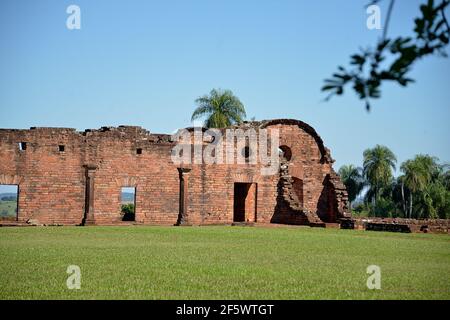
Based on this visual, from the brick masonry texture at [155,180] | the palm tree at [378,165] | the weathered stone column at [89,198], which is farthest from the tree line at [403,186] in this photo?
the weathered stone column at [89,198]

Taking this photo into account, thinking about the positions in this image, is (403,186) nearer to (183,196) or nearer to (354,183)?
(354,183)

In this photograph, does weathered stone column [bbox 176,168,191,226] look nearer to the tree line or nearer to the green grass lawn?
the green grass lawn

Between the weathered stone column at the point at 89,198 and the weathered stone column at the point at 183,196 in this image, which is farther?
the weathered stone column at the point at 183,196

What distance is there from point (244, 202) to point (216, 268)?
1708cm

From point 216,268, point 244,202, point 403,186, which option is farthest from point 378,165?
point 216,268

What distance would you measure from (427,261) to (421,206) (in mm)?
38268

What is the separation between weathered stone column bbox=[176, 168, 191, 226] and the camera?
23156 millimetres

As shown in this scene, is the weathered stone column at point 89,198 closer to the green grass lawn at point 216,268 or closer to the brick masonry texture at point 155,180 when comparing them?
the brick masonry texture at point 155,180

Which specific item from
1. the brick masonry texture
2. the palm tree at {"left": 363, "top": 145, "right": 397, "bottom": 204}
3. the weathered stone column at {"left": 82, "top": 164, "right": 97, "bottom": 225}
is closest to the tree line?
the palm tree at {"left": 363, "top": 145, "right": 397, "bottom": 204}

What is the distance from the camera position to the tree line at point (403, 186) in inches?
1866

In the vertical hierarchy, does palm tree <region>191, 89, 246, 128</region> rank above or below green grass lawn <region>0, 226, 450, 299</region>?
above

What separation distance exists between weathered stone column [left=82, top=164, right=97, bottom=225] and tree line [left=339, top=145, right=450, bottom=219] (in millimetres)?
31688

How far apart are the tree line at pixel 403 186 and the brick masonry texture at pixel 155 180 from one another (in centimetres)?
2285

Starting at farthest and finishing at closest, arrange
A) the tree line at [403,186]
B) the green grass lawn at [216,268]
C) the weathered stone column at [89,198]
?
the tree line at [403,186] < the weathered stone column at [89,198] < the green grass lawn at [216,268]
